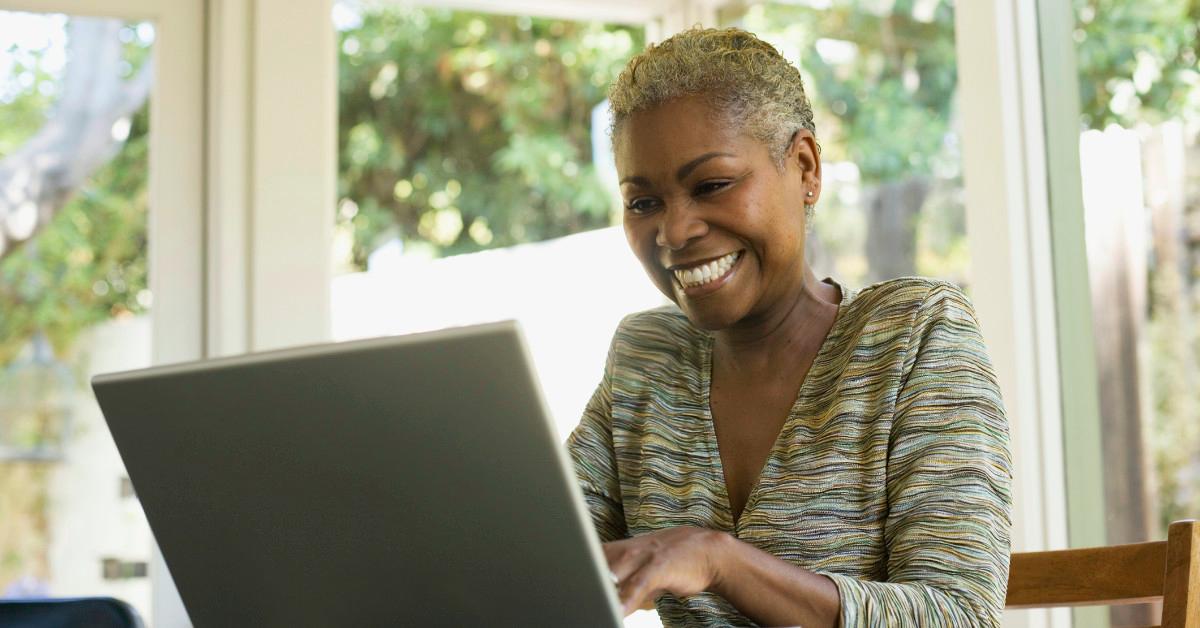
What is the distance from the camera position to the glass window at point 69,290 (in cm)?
278

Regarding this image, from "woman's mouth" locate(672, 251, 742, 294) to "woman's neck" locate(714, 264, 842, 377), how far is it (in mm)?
99

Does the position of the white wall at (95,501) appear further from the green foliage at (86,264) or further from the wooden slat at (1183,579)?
the wooden slat at (1183,579)

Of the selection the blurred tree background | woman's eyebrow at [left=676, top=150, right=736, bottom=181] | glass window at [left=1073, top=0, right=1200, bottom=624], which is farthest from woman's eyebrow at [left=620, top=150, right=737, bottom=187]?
the blurred tree background

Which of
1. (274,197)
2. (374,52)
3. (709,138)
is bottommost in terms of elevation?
(709,138)

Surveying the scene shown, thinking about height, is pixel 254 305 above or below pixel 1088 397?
above

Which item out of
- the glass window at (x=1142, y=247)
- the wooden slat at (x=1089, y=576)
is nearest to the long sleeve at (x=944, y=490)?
the wooden slat at (x=1089, y=576)

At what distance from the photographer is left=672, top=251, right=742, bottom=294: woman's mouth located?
4.35 feet

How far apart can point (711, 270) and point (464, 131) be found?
14.5ft

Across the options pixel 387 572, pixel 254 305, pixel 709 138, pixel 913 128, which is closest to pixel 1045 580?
pixel 709 138

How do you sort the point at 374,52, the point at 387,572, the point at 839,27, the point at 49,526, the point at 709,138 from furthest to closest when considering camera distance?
the point at 374,52 → the point at 839,27 → the point at 49,526 → the point at 709,138 → the point at 387,572

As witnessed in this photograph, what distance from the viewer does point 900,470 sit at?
1.20 meters

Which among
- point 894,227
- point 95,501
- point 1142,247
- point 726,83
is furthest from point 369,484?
point 894,227

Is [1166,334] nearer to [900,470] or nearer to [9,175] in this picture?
[900,470]

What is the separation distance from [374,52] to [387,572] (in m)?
4.81
